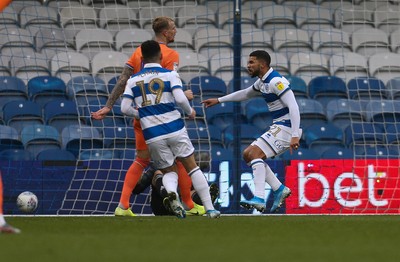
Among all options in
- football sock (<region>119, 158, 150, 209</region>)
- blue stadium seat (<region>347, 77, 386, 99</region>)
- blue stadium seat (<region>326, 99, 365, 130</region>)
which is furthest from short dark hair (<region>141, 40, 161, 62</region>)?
blue stadium seat (<region>347, 77, 386, 99</region>)

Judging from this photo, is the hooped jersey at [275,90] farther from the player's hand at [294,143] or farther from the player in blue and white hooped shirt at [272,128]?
the player's hand at [294,143]

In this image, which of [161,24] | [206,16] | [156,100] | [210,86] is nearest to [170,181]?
[156,100]

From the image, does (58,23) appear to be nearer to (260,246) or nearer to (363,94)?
(363,94)

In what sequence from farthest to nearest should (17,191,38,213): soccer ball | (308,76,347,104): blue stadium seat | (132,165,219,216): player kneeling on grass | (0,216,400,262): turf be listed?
(308,76,347,104): blue stadium seat → (17,191,38,213): soccer ball → (132,165,219,216): player kneeling on grass → (0,216,400,262): turf

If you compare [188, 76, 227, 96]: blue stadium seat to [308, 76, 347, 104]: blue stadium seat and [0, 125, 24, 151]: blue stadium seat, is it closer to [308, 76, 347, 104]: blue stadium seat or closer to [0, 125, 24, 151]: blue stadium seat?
[308, 76, 347, 104]: blue stadium seat

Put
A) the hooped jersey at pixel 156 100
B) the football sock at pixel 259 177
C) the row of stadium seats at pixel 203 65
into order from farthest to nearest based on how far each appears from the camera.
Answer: the row of stadium seats at pixel 203 65
the football sock at pixel 259 177
the hooped jersey at pixel 156 100

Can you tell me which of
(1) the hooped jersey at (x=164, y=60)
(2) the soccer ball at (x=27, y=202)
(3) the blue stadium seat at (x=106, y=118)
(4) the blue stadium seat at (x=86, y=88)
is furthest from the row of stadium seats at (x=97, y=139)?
(1) the hooped jersey at (x=164, y=60)

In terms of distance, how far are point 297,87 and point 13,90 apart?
4.42m

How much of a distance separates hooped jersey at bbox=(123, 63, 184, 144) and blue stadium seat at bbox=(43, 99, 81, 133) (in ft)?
16.6

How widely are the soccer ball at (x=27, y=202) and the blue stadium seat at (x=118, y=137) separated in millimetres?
2252

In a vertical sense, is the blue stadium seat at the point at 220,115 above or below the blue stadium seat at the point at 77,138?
above

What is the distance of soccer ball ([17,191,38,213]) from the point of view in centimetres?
1171

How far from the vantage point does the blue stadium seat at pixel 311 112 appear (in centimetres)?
1536

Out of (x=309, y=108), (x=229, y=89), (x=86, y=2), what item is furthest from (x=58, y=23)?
(x=309, y=108)
